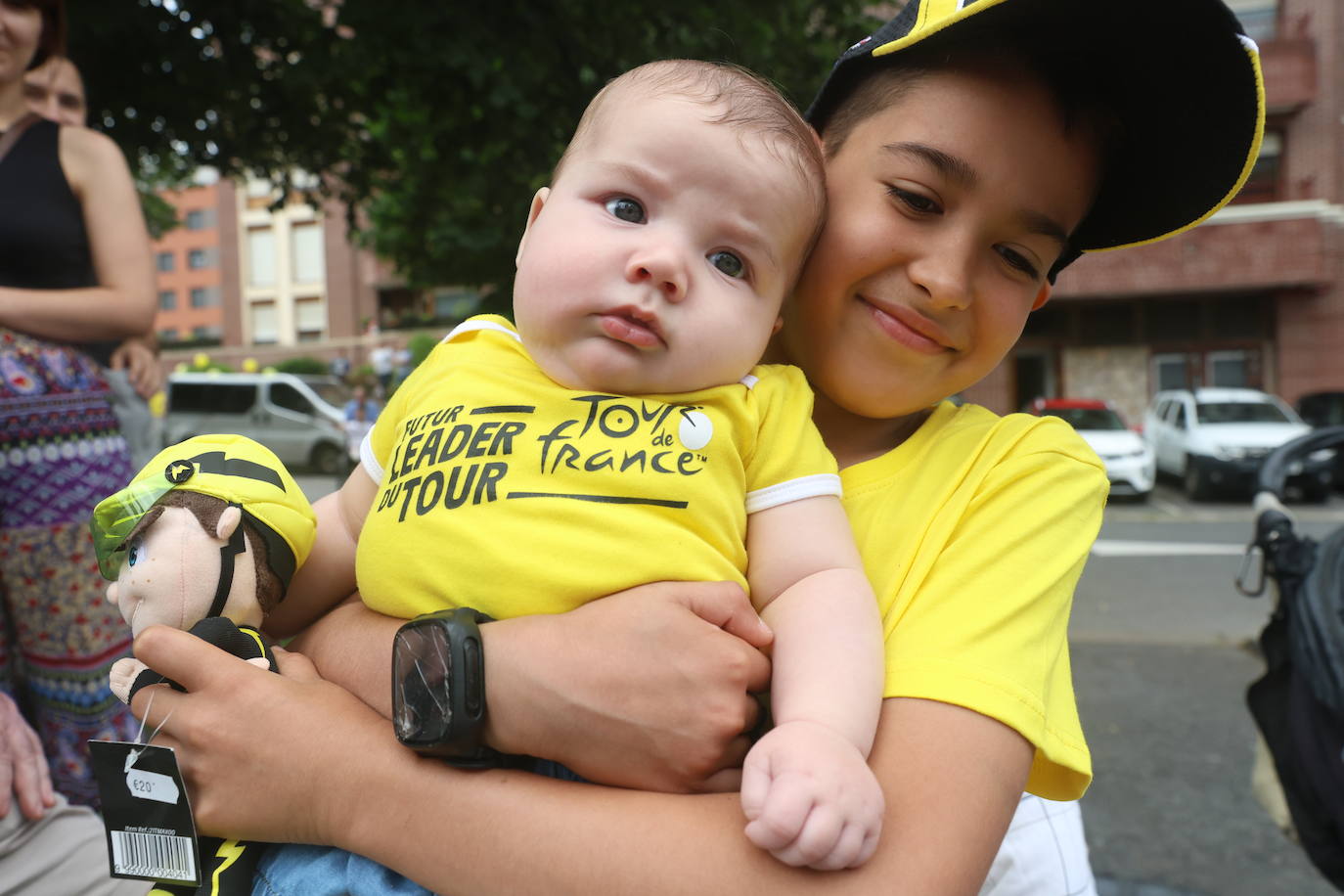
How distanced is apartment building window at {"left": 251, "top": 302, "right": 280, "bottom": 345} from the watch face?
4236cm

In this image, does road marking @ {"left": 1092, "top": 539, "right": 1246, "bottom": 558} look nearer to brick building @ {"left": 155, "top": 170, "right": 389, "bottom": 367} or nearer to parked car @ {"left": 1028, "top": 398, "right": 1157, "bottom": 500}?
parked car @ {"left": 1028, "top": 398, "right": 1157, "bottom": 500}

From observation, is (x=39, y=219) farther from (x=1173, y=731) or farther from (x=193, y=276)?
(x=193, y=276)

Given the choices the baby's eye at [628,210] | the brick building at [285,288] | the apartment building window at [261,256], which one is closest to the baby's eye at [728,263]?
the baby's eye at [628,210]

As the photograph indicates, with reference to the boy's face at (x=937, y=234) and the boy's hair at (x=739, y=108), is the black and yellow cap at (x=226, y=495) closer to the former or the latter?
the boy's hair at (x=739, y=108)

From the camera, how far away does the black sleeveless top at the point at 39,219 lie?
2.00 m

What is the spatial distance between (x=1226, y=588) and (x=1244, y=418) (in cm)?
755

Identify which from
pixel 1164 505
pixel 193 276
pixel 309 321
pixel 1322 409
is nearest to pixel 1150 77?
pixel 1164 505

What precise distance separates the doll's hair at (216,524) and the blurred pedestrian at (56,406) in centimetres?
76

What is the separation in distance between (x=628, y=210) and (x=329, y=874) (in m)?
0.92

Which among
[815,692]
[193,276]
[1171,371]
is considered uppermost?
[815,692]

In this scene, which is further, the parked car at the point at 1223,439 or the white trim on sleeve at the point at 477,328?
the parked car at the point at 1223,439

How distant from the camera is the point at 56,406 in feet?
6.43

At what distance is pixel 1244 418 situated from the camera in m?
14.0

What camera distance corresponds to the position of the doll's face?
124 centimetres
